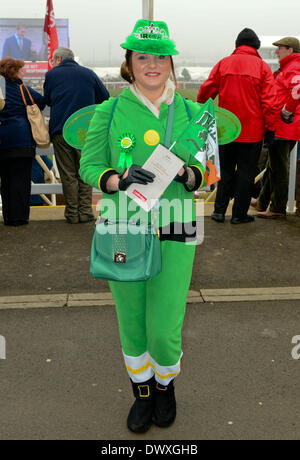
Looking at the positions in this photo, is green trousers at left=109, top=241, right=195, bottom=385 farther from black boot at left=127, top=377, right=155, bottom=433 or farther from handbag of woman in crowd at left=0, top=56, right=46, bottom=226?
handbag of woman in crowd at left=0, top=56, right=46, bottom=226

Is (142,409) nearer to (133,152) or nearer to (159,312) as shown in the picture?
(159,312)

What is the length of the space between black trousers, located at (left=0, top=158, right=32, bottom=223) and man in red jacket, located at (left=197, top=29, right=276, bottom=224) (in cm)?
231

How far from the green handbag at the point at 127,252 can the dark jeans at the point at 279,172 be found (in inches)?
175

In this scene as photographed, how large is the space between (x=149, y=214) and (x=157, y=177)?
0.27m

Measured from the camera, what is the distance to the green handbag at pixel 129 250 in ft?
7.97

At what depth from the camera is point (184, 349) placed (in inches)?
143

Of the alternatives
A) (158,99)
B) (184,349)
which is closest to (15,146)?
(184,349)

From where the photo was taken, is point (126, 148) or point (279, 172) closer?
point (126, 148)

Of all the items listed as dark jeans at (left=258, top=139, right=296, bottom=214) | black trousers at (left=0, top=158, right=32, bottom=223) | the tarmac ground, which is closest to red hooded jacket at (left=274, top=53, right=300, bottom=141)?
dark jeans at (left=258, top=139, right=296, bottom=214)

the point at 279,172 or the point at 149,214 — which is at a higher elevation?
the point at 149,214

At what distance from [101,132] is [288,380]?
1899mm

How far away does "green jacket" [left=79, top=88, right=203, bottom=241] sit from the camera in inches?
96.5

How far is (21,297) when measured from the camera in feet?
14.9

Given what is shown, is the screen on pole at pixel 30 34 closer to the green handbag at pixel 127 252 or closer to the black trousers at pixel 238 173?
the black trousers at pixel 238 173
